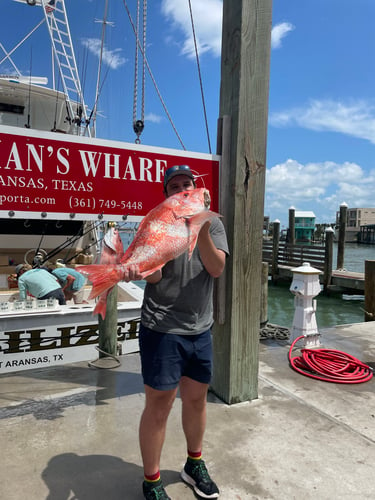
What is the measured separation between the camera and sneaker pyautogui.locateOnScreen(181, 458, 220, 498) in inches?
72.1

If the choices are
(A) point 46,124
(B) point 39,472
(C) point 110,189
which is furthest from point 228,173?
(A) point 46,124

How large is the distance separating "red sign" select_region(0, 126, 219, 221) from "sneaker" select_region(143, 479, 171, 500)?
70.2 inches

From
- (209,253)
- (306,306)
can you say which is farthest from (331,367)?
(209,253)

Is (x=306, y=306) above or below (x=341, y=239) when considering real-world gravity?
below

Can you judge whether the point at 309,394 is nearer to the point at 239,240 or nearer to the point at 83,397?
the point at 239,240

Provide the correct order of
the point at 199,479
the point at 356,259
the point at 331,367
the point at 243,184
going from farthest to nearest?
1. the point at 356,259
2. the point at 331,367
3. the point at 243,184
4. the point at 199,479

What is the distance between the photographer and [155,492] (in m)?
1.76

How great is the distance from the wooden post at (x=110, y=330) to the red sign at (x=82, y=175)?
4.55 ft

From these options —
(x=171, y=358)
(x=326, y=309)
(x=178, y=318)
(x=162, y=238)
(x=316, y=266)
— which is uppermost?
(x=162, y=238)

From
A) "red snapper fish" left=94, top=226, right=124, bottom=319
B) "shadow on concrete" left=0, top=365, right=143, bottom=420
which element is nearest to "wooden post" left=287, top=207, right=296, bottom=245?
"shadow on concrete" left=0, top=365, right=143, bottom=420

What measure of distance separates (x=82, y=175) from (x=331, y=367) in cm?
306

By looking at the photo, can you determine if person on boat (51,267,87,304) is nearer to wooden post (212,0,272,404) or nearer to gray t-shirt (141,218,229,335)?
wooden post (212,0,272,404)

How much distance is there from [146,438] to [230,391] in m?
1.28

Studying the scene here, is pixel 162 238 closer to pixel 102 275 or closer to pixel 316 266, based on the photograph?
pixel 102 275
